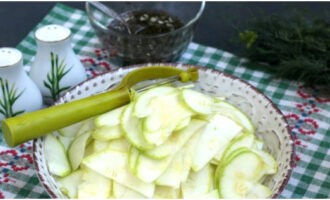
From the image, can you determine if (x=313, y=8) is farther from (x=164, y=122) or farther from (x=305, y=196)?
(x=164, y=122)

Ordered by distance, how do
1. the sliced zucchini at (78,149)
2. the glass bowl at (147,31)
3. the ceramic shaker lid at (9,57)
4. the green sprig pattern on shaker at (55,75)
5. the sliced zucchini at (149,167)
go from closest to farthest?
the sliced zucchini at (149,167), the sliced zucchini at (78,149), the ceramic shaker lid at (9,57), the green sprig pattern on shaker at (55,75), the glass bowl at (147,31)

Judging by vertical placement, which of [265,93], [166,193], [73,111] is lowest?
[265,93]

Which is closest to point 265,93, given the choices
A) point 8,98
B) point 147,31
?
point 147,31

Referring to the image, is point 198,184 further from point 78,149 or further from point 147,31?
point 147,31

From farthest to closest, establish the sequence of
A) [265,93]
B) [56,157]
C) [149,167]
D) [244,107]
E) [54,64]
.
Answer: [265,93] → [54,64] → [244,107] → [56,157] → [149,167]

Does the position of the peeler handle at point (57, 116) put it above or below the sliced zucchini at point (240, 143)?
above

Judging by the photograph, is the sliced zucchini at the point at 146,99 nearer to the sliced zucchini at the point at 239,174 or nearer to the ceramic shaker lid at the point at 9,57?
the sliced zucchini at the point at 239,174

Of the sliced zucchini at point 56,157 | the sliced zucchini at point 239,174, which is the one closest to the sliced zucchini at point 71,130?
the sliced zucchini at point 56,157
